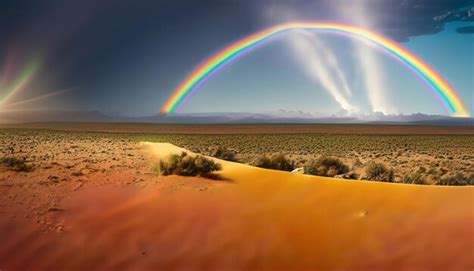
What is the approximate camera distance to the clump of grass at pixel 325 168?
17.3m

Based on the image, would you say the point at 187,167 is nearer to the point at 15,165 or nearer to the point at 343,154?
the point at 15,165

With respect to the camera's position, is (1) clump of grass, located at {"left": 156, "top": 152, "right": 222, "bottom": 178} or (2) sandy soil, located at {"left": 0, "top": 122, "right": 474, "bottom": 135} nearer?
(1) clump of grass, located at {"left": 156, "top": 152, "right": 222, "bottom": 178}

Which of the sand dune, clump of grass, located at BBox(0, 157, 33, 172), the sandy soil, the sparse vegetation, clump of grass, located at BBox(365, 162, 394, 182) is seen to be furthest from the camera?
the sandy soil

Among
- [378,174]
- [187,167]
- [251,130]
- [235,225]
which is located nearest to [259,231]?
[235,225]

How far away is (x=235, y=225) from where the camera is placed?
25.9 feet

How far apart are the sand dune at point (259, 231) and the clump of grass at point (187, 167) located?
2.07 m

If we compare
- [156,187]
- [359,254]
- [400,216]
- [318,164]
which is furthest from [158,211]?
[318,164]

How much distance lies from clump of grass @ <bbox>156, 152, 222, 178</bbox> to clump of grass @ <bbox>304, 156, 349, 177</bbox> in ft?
19.4

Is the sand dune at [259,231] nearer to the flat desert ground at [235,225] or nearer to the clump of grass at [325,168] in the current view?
the flat desert ground at [235,225]

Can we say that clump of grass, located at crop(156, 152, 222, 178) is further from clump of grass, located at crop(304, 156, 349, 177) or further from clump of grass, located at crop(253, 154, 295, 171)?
clump of grass, located at crop(253, 154, 295, 171)

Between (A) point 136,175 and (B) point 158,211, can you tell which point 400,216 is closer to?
(B) point 158,211

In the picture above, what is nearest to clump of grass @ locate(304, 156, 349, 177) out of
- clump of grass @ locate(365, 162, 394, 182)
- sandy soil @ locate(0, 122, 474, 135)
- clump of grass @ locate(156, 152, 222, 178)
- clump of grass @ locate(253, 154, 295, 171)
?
clump of grass @ locate(253, 154, 295, 171)

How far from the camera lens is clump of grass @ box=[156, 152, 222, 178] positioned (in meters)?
12.4

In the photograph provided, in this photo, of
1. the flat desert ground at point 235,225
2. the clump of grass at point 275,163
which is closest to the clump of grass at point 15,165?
the flat desert ground at point 235,225
